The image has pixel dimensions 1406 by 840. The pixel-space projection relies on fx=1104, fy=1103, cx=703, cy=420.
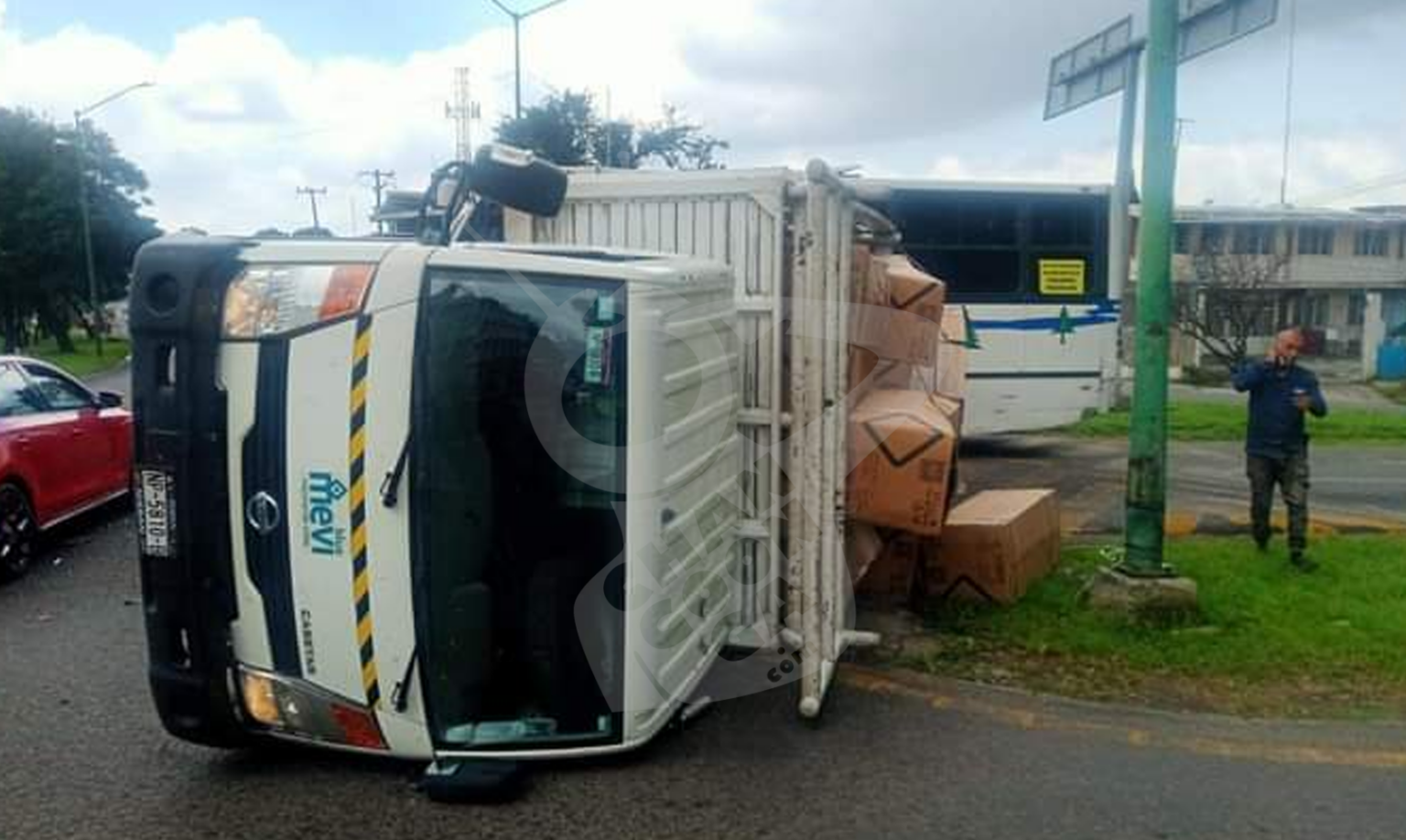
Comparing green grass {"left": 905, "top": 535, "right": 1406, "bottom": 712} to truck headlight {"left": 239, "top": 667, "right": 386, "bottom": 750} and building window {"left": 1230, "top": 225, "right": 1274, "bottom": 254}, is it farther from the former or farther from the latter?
building window {"left": 1230, "top": 225, "right": 1274, "bottom": 254}

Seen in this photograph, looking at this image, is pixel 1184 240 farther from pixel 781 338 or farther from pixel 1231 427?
pixel 781 338

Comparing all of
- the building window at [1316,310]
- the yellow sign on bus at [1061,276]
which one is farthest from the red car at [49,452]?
the building window at [1316,310]

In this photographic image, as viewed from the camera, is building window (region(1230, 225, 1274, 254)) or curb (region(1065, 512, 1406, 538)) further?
building window (region(1230, 225, 1274, 254))

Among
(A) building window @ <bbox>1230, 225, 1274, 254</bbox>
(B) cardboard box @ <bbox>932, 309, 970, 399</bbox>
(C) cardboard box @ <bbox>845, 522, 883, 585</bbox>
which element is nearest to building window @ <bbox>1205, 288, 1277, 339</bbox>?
(A) building window @ <bbox>1230, 225, 1274, 254</bbox>

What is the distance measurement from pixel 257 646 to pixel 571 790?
3.99 feet

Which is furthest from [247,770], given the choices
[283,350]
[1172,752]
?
[1172,752]

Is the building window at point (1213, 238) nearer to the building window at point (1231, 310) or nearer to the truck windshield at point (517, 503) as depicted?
the building window at point (1231, 310)

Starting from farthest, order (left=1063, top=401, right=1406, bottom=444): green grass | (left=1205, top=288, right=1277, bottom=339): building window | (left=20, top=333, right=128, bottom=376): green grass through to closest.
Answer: (left=20, top=333, right=128, bottom=376): green grass, (left=1205, top=288, right=1277, bottom=339): building window, (left=1063, top=401, right=1406, bottom=444): green grass

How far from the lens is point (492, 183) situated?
4934 millimetres

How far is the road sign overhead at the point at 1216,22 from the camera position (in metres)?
6.20

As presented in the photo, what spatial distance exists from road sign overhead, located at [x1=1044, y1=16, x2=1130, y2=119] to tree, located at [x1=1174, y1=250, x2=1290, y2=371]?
19.7m

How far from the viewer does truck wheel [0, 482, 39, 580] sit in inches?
289

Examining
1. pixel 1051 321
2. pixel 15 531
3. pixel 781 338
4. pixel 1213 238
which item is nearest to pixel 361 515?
pixel 781 338

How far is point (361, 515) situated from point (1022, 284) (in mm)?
9486
